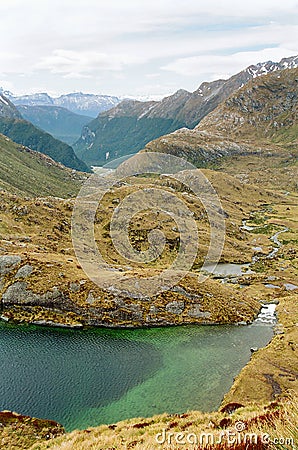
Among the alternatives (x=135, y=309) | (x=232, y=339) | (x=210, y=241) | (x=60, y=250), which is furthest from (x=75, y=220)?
(x=232, y=339)

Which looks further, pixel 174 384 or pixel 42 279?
pixel 42 279

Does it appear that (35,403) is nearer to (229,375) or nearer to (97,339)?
(97,339)

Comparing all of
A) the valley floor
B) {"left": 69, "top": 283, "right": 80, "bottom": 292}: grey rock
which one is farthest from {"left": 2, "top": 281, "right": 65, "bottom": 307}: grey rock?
{"left": 69, "top": 283, "right": 80, "bottom": 292}: grey rock

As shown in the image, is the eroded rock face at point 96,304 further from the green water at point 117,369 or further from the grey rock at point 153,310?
the green water at point 117,369

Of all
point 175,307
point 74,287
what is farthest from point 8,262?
point 175,307

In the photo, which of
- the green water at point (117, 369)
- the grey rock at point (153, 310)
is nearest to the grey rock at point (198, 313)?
the green water at point (117, 369)
